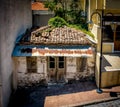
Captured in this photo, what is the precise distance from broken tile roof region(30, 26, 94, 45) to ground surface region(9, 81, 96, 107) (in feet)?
11.3

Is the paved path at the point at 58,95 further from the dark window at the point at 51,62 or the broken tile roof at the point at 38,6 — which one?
the broken tile roof at the point at 38,6

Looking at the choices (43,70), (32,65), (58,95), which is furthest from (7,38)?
(58,95)

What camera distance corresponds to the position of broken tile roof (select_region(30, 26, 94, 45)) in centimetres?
1869

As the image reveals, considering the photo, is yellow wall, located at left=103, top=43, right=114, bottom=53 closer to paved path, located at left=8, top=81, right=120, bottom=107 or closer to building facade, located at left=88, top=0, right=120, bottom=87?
building facade, located at left=88, top=0, right=120, bottom=87

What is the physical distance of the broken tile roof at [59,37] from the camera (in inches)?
736

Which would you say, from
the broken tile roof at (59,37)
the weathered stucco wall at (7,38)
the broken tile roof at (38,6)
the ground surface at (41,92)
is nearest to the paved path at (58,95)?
the ground surface at (41,92)

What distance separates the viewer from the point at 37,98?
16.6 meters

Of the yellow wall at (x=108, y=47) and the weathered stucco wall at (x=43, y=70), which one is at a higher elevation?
the yellow wall at (x=108, y=47)

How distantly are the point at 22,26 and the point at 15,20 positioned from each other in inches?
123

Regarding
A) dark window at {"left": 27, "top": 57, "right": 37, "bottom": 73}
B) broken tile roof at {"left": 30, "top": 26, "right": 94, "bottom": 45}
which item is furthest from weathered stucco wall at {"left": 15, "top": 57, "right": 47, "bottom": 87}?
broken tile roof at {"left": 30, "top": 26, "right": 94, "bottom": 45}

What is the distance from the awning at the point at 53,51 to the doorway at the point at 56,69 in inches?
30.0

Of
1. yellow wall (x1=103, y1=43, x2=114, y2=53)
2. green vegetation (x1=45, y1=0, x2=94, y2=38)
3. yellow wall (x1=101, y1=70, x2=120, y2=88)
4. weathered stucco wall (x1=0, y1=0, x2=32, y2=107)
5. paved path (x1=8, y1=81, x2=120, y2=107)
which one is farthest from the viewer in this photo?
green vegetation (x1=45, y1=0, x2=94, y2=38)

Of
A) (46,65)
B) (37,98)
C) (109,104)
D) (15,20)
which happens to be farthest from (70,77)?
(109,104)

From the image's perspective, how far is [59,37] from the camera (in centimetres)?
1947
